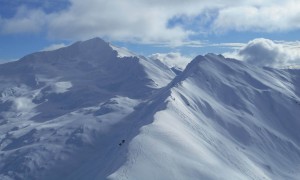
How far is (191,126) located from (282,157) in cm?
4112

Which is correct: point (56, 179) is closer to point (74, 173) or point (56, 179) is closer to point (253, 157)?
point (74, 173)

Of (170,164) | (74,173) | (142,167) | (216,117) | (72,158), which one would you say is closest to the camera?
(142,167)

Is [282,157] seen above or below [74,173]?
below

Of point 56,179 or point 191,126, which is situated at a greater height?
point 191,126

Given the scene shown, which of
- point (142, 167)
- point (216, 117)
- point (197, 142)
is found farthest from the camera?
point (216, 117)

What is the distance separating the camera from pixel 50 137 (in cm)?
19712

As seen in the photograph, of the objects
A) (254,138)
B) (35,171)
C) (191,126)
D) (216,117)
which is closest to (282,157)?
(254,138)

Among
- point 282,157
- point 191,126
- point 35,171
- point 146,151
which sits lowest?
point 282,157

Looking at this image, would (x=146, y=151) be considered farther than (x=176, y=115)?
No

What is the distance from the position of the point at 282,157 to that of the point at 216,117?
28939 mm

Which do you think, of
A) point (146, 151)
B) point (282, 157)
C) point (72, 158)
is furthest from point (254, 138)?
point (146, 151)

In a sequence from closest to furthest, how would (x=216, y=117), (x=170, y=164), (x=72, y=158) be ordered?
1. (x=170, y=164)
2. (x=72, y=158)
3. (x=216, y=117)

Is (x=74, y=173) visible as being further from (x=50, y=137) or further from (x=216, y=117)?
(x=216, y=117)

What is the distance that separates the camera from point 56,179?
15938 cm
